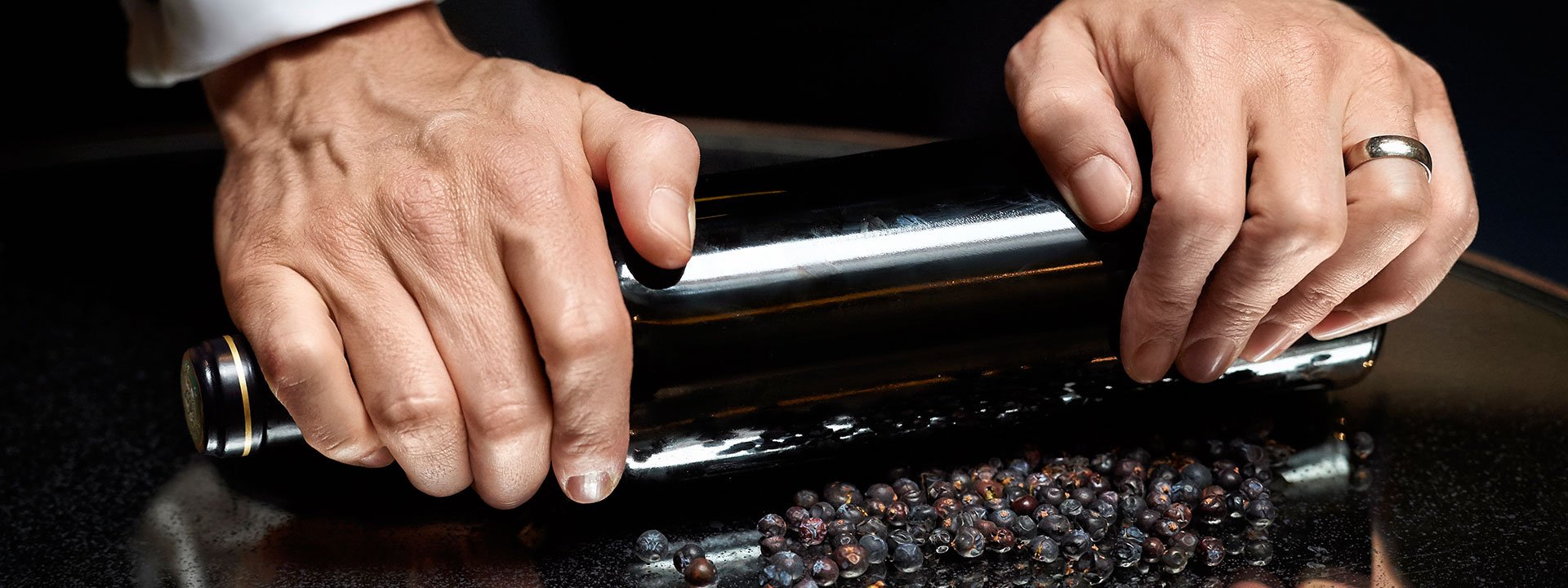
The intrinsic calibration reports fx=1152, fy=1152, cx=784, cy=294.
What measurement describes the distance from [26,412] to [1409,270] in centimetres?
99

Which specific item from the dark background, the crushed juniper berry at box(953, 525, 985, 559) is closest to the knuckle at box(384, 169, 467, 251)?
the crushed juniper berry at box(953, 525, 985, 559)

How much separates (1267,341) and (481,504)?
515mm

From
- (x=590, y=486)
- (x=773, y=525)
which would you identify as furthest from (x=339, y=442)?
(x=773, y=525)

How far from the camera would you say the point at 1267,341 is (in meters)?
0.75

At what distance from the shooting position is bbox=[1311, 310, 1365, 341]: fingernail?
0.76 metres

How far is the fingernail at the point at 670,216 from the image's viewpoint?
24.1 inches

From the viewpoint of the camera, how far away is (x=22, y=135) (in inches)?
61.9

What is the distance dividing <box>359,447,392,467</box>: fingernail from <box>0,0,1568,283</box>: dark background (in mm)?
478

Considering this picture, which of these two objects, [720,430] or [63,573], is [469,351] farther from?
[63,573]

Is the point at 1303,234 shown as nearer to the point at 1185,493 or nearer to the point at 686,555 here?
the point at 1185,493

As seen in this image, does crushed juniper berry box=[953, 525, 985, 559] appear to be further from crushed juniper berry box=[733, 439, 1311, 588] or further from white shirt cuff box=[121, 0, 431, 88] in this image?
white shirt cuff box=[121, 0, 431, 88]

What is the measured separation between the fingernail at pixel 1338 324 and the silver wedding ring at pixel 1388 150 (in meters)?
0.10

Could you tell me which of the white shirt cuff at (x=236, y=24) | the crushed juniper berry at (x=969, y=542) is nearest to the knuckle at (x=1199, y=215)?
the crushed juniper berry at (x=969, y=542)

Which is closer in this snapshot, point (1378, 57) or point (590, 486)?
A: point (590, 486)
